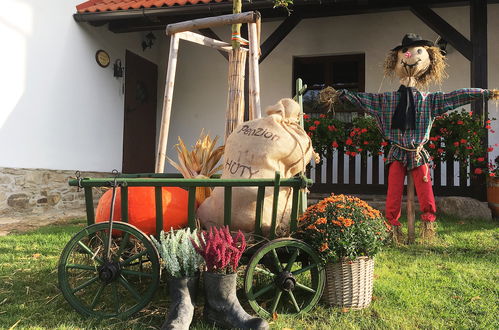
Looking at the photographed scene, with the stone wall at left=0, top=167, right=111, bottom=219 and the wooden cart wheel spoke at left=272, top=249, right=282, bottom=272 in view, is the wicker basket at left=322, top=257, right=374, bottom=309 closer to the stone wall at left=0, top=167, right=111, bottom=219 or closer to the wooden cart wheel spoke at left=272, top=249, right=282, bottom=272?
the wooden cart wheel spoke at left=272, top=249, right=282, bottom=272

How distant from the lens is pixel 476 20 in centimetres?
505

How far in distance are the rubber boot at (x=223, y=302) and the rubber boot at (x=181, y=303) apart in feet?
0.23

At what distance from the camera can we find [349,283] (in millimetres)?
1976

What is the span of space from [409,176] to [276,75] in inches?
156

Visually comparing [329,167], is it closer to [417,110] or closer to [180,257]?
[417,110]

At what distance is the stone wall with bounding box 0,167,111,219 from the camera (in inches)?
205

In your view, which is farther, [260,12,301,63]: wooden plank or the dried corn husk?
[260,12,301,63]: wooden plank

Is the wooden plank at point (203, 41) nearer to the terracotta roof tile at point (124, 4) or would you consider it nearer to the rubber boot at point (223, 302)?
the rubber boot at point (223, 302)

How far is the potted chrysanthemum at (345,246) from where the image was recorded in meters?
1.93

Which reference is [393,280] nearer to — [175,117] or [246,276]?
[246,276]

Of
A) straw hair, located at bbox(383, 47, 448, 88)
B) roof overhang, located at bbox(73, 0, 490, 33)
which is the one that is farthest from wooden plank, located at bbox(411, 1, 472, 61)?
straw hair, located at bbox(383, 47, 448, 88)

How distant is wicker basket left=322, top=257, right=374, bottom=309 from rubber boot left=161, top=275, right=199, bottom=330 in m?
0.68

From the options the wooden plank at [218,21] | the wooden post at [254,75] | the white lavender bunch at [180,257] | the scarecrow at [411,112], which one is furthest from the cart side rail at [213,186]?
the scarecrow at [411,112]

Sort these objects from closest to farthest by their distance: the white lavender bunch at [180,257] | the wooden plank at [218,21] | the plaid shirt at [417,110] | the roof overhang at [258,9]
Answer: the white lavender bunch at [180,257], the wooden plank at [218,21], the plaid shirt at [417,110], the roof overhang at [258,9]
